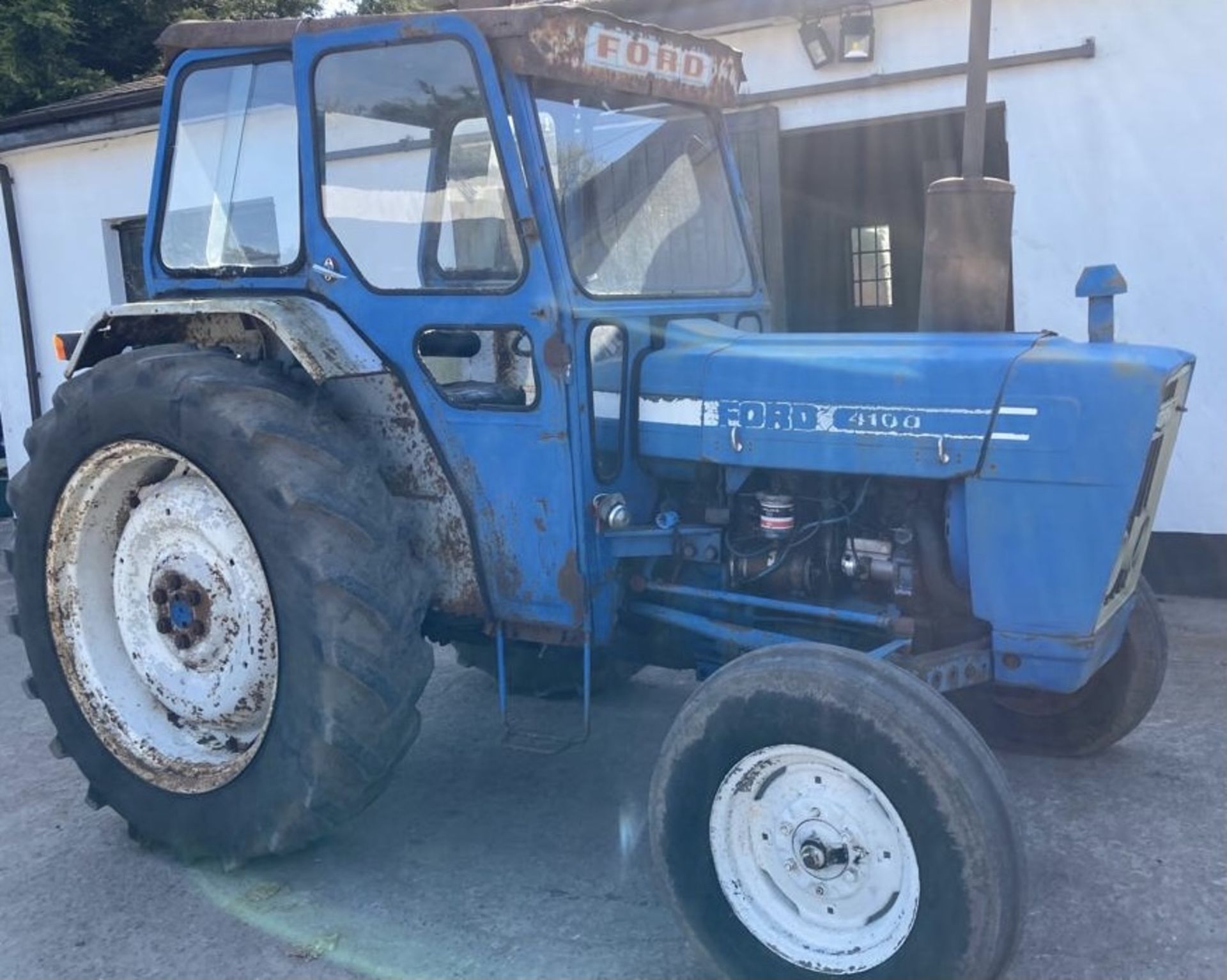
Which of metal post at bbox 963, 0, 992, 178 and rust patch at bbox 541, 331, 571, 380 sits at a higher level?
metal post at bbox 963, 0, 992, 178

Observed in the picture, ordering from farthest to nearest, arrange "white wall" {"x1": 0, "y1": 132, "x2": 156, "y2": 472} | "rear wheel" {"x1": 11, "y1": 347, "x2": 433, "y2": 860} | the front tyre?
1. "white wall" {"x1": 0, "y1": 132, "x2": 156, "y2": 472}
2. "rear wheel" {"x1": 11, "y1": 347, "x2": 433, "y2": 860}
3. the front tyre

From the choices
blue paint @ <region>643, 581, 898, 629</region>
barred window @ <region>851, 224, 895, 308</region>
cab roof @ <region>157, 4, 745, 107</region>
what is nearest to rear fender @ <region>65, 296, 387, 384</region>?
cab roof @ <region>157, 4, 745, 107</region>

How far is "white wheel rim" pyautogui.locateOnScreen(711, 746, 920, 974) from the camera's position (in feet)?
8.96

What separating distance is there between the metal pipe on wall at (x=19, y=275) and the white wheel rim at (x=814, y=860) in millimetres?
9016

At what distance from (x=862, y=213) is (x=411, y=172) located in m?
6.64

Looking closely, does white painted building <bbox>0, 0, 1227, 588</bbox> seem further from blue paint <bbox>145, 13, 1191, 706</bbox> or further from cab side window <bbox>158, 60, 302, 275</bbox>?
cab side window <bbox>158, 60, 302, 275</bbox>

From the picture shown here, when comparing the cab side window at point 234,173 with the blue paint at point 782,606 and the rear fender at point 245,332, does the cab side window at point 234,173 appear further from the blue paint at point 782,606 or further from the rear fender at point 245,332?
the blue paint at point 782,606

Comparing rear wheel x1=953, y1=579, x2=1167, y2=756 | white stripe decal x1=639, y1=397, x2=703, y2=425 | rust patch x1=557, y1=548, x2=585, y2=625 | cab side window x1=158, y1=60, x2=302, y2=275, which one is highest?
cab side window x1=158, y1=60, x2=302, y2=275

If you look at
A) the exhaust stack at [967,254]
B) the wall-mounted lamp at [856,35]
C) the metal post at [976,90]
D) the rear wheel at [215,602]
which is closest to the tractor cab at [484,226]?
the rear wheel at [215,602]

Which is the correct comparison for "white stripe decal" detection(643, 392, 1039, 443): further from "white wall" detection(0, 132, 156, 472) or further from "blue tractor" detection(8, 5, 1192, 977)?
"white wall" detection(0, 132, 156, 472)

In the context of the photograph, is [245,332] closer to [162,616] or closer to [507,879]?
[162,616]

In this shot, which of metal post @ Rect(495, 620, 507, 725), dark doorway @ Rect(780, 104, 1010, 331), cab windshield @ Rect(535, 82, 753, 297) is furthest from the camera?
dark doorway @ Rect(780, 104, 1010, 331)

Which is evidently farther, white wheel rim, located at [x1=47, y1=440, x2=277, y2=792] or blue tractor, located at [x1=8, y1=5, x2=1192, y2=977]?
white wheel rim, located at [x1=47, y1=440, x2=277, y2=792]

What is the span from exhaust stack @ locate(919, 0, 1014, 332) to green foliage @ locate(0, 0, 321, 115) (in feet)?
38.4
